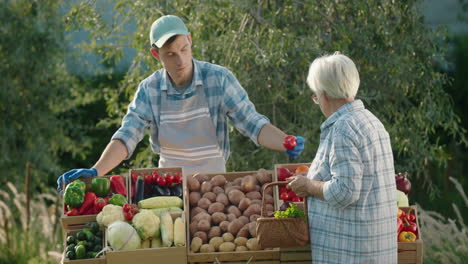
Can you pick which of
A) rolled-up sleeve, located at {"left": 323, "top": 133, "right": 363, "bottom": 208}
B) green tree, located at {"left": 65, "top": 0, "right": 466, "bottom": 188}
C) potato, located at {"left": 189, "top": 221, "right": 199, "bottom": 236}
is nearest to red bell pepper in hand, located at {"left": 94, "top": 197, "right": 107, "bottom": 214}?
potato, located at {"left": 189, "top": 221, "right": 199, "bottom": 236}

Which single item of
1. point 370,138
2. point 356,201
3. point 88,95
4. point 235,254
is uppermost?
point 88,95

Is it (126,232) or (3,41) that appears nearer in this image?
(126,232)

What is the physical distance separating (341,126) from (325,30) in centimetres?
391

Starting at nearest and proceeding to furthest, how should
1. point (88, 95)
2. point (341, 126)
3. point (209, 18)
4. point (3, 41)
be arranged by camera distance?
1. point (341, 126)
2. point (209, 18)
3. point (3, 41)
4. point (88, 95)

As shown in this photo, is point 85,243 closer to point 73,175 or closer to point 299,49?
point 73,175

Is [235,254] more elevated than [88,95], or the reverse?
[88,95]

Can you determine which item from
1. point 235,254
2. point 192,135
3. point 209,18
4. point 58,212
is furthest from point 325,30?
point 235,254

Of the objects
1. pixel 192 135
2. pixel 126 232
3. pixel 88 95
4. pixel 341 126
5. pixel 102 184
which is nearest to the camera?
pixel 341 126

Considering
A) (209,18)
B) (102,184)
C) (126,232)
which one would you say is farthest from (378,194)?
(209,18)

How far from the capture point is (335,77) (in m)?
3.23

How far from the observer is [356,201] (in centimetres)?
326

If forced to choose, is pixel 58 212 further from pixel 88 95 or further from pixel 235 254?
pixel 235 254

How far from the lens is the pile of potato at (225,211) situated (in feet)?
12.0

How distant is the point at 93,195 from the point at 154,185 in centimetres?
35
